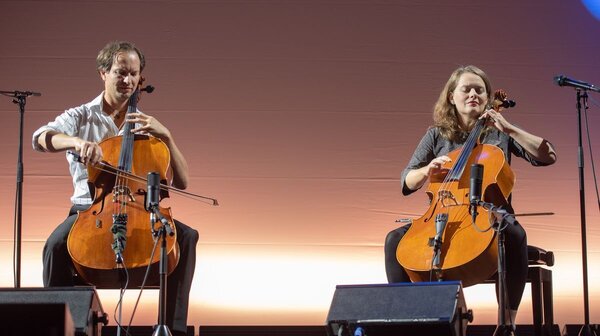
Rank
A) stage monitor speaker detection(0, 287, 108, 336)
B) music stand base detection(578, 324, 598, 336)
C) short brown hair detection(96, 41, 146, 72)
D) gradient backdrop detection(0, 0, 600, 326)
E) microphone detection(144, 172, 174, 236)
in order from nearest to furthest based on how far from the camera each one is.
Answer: stage monitor speaker detection(0, 287, 108, 336), microphone detection(144, 172, 174, 236), music stand base detection(578, 324, 598, 336), short brown hair detection(96, 41, 146, 72), gradient backdrop detection(0, 0, 600, 326)

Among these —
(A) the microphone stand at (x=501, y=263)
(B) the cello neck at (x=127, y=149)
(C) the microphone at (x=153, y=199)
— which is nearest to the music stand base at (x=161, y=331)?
(C) the microphone at (x=153, y=199)

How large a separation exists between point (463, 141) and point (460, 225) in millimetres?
603

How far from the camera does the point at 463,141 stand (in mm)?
3711

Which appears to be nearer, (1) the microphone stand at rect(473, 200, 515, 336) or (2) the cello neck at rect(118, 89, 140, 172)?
(1) the microphone stand at rect(473, 200, 515, 336)

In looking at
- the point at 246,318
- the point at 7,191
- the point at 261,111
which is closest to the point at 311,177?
the point at 261,111

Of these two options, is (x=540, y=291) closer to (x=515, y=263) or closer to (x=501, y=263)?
(x=515, y=263)

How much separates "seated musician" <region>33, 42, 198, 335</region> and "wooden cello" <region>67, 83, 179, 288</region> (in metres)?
0.09

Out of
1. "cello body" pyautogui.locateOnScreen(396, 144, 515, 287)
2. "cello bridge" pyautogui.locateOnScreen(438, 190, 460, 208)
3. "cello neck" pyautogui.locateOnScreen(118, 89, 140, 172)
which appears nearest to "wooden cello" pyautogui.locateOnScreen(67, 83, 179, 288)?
"cello neck" pyautogui.locateOnScreen(118, 89, 140, 172)

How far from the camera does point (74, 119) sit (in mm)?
3703

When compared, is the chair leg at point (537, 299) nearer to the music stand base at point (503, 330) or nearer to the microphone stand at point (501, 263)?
the microphone stand at point (501, 263)

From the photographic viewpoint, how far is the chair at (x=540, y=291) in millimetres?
3469

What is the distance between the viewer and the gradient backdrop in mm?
4648

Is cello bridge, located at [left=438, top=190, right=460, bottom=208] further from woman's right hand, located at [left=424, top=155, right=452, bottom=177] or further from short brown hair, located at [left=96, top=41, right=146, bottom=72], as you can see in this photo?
short brown hair, located at [left=96, top=41, right=146, bottom=72]

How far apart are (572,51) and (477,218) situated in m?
1.93
